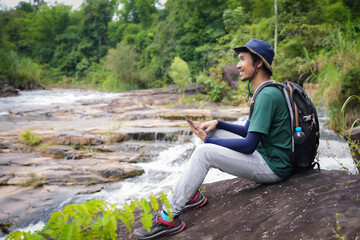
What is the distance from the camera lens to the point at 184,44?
81.5 ft

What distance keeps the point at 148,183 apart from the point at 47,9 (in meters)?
49.9

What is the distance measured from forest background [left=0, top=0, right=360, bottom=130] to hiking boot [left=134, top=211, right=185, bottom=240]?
5540 mm

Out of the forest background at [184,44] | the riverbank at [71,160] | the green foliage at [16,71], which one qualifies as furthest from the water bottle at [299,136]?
the green foliage at [16,71]

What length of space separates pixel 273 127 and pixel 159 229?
1174 mm

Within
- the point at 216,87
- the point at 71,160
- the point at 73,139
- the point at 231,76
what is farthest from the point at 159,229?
the point at 231,76

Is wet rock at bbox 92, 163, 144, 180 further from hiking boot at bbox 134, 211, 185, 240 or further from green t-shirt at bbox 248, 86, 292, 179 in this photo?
green t-shirt at bbox 248, 86, 292, 179

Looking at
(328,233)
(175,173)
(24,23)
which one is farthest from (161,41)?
(24,23)

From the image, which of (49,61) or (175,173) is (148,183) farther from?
(49,61)

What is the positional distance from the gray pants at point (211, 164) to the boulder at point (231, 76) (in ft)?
36.9

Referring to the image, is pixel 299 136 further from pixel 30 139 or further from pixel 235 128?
pixel 30 139

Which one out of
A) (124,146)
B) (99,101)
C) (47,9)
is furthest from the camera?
(47,9)

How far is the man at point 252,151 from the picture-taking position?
2078 millimetres

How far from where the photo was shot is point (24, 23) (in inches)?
1725

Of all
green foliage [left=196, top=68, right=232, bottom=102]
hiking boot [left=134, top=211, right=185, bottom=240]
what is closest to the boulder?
green foliage [left=196, top=68, right=232, bottom=102]
